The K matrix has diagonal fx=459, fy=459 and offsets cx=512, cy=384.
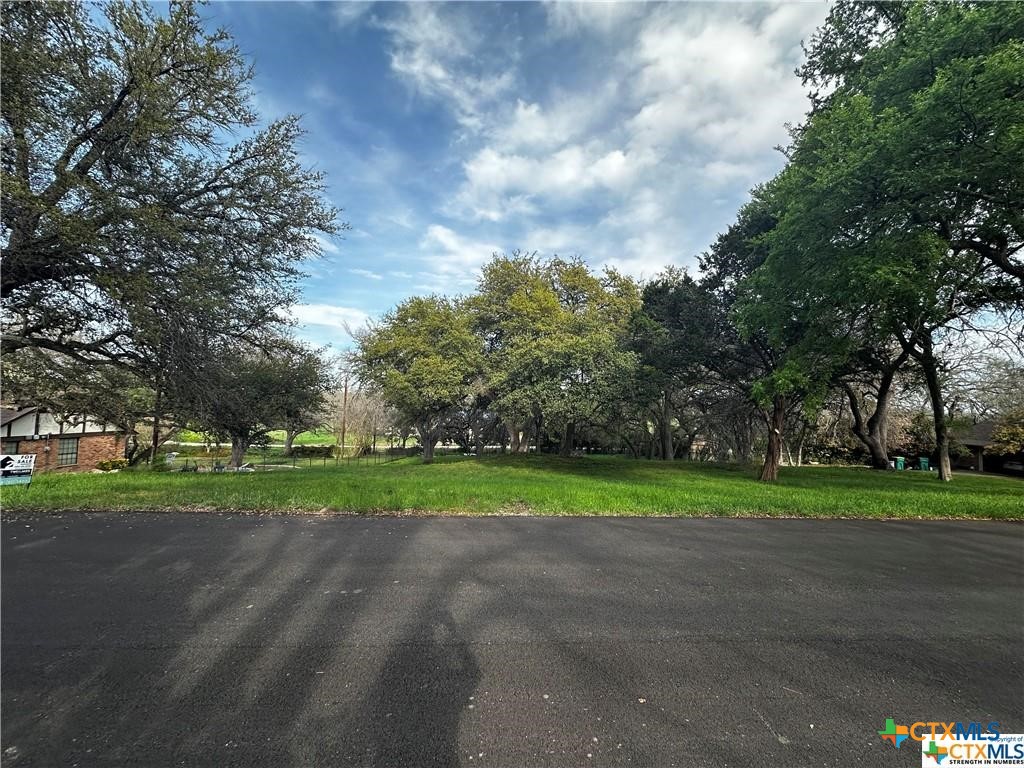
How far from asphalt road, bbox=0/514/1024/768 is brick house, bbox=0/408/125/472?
21.3m

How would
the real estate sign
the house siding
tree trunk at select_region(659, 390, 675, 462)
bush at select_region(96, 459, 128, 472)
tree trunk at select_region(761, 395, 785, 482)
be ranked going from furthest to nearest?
tree trunk at select_region(659, 390, 675, 462)
bush at select_region(96, 459, 128, 472)
the house siding
tree trunk at select_region(761, 395, 785, 482)
the real estate sign

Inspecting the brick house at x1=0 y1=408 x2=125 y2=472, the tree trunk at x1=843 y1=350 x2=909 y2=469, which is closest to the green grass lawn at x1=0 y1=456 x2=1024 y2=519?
the tree trunk at x1=843 y1=350 x2=909 y2=469

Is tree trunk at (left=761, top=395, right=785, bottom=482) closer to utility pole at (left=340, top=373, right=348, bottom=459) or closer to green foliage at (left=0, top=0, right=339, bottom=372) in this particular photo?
→ green foliage at (left=0, top=0, right=339, bottom=372)

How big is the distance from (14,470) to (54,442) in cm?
1962

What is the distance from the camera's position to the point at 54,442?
2347 centimetres

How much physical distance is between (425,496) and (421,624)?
16.9 ft

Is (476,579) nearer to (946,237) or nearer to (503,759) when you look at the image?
(503,759)

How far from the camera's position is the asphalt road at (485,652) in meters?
2.24

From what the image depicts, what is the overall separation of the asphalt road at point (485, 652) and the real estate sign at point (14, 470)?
199 inches

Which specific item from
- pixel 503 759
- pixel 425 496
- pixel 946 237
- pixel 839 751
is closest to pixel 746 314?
pixel 946 237

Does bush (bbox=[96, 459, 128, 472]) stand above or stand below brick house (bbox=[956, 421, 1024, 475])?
below

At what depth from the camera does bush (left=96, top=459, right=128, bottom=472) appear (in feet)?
81.1

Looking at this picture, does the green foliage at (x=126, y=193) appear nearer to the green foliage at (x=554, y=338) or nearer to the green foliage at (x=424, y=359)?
the green foliage at (x=554, y=338)

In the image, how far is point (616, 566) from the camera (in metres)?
5.00
